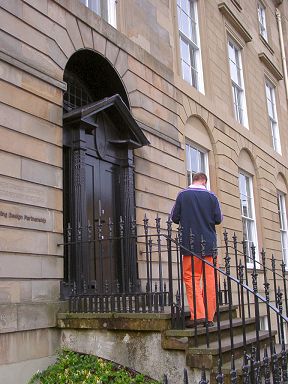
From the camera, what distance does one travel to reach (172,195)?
9391 millimetres

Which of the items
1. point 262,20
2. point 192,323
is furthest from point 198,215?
point 262,20

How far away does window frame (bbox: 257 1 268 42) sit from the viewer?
57.9 ft

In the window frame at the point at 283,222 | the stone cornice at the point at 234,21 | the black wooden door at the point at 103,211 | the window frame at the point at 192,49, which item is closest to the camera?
the black wooden door at the point at 103,211

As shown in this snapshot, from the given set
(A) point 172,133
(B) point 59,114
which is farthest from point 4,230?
(A) point 172,133

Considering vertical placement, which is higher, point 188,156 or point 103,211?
point 188,156

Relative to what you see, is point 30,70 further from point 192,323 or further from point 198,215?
point 192,323

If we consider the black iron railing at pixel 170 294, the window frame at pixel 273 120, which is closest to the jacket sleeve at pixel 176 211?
the black iron railing at pixel 170 294

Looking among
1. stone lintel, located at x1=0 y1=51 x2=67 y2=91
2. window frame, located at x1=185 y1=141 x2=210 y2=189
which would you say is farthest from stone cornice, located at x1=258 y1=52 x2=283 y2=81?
stone lintel, located at x1=0 y1=51 x2=67 y2=91

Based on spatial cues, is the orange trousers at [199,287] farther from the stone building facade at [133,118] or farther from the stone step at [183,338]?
the stone building facade at [133,118]

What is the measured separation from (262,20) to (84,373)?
16.1 m

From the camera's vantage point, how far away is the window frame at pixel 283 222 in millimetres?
16000

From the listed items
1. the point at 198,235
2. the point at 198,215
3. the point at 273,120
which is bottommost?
the point at 198,235

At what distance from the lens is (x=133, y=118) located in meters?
7.97

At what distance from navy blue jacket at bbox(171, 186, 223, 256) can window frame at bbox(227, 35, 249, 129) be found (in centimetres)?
847
